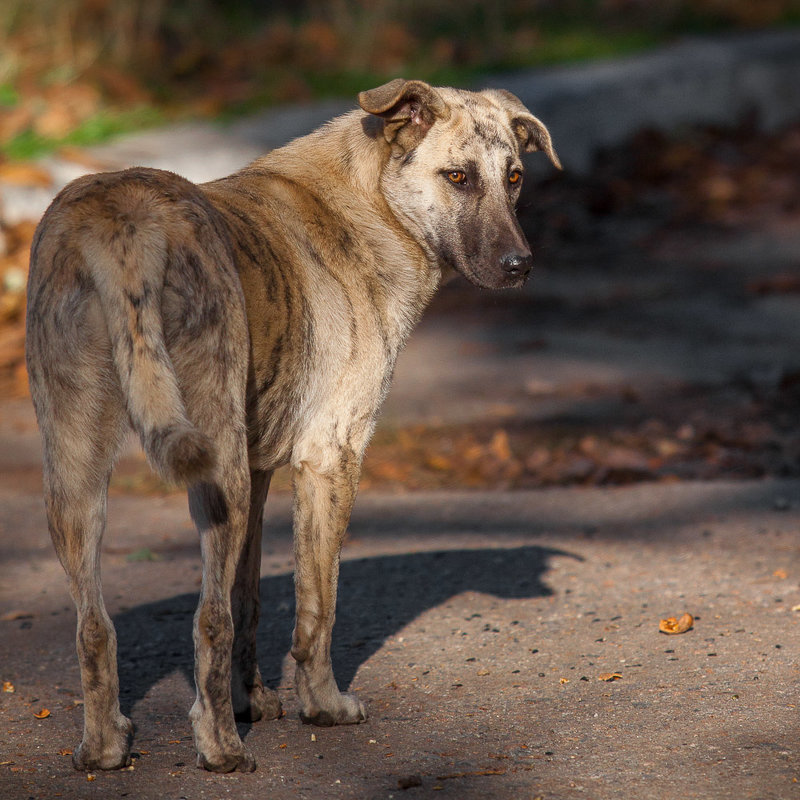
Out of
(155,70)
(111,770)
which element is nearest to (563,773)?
(111,770)

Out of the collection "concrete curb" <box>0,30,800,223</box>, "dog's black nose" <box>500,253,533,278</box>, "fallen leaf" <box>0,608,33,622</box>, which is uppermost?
"dog's black nose" <box>500,253,533,278</box>

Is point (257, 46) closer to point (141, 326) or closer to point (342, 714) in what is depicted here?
point (342, 714)

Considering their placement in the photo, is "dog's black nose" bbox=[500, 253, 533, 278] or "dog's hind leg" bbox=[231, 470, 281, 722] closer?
"dog's hind leg" bbox=[231, 470, 281, 722]

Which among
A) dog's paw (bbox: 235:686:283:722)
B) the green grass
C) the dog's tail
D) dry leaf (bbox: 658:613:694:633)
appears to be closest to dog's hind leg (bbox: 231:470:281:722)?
dog's paw (bbox: 235:686:283:722)

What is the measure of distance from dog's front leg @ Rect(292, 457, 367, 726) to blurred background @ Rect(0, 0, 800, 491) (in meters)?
2.99

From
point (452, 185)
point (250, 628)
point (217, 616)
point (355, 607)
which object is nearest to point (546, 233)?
point (355, 607)

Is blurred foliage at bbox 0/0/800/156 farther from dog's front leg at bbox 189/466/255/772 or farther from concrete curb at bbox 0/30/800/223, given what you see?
dog's front leg at bbox 189/466/255/772

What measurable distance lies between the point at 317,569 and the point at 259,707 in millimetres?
503

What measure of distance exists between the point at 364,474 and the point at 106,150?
481cm

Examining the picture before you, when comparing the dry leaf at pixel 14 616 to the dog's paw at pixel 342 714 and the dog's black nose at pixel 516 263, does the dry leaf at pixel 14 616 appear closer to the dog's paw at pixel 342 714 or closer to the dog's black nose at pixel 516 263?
the dog's paw at pixel 342 714

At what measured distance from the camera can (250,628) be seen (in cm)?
427

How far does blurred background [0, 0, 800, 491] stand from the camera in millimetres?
7609

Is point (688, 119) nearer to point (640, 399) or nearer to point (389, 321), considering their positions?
point (640, 399)

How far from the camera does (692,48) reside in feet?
48.2
